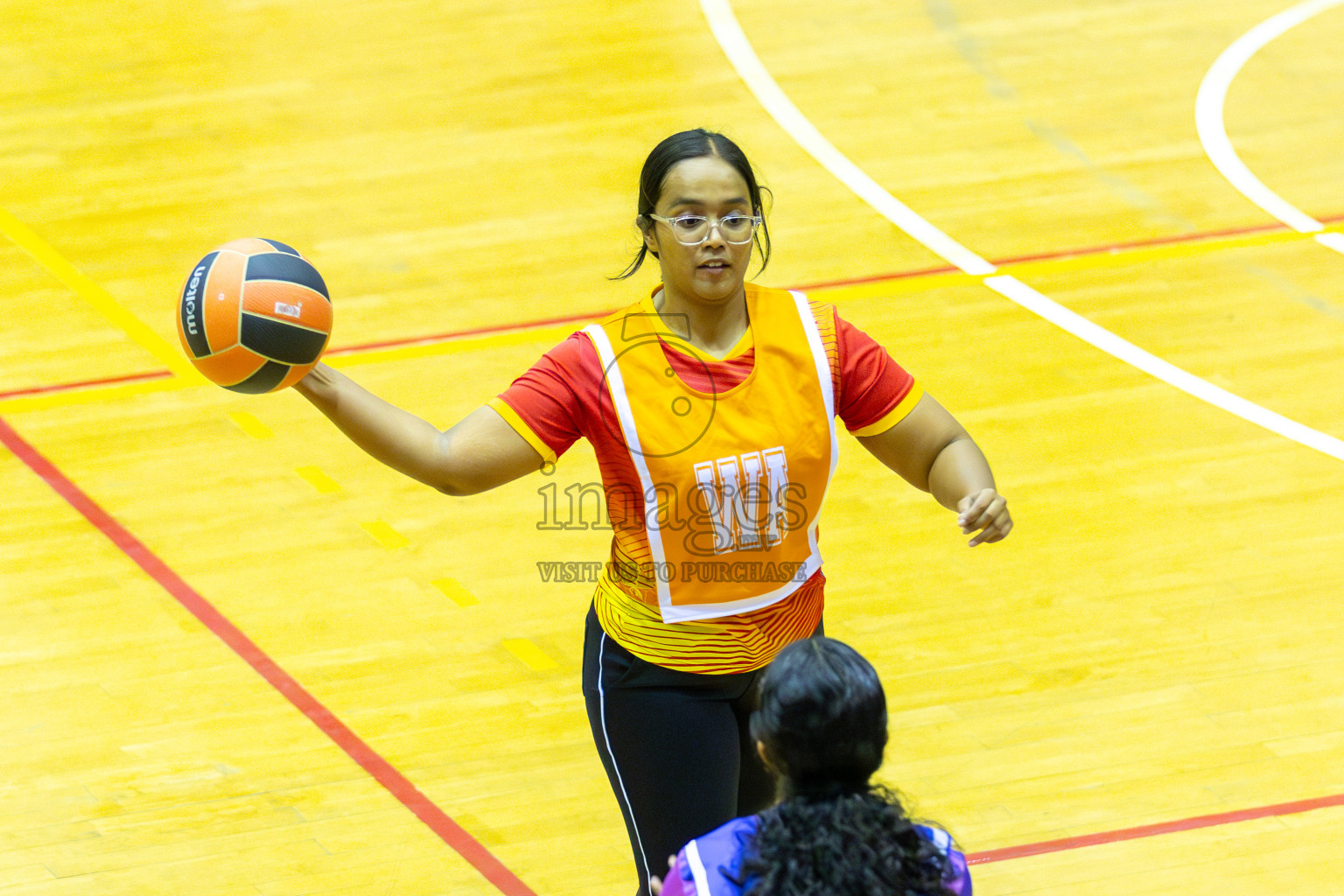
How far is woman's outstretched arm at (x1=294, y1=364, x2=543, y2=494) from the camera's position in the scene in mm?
2941

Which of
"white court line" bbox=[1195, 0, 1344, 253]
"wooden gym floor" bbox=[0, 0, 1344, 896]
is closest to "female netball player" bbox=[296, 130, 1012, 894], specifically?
"wooden gym floor" bbox=[0, 0, 1344, 896]

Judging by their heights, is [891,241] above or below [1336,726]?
above

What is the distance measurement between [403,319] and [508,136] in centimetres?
196

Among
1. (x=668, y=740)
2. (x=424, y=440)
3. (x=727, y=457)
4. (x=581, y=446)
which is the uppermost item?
(x=424, y=440)

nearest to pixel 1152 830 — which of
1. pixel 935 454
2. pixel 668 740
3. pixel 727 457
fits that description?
pixel 935 454

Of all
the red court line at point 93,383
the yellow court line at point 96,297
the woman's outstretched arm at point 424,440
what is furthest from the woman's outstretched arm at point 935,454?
the red court line at point 93,383

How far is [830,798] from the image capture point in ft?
7.36

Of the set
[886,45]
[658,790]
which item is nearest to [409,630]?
[658,790]

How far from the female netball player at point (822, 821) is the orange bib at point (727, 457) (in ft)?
2.51

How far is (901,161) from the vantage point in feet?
27.6

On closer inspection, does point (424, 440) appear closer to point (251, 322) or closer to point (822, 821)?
point (251, 322)

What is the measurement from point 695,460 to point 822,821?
982 millimetres

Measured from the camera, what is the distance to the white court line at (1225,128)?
305 inches

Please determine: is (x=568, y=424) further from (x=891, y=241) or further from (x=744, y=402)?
(x=891, y=241)
